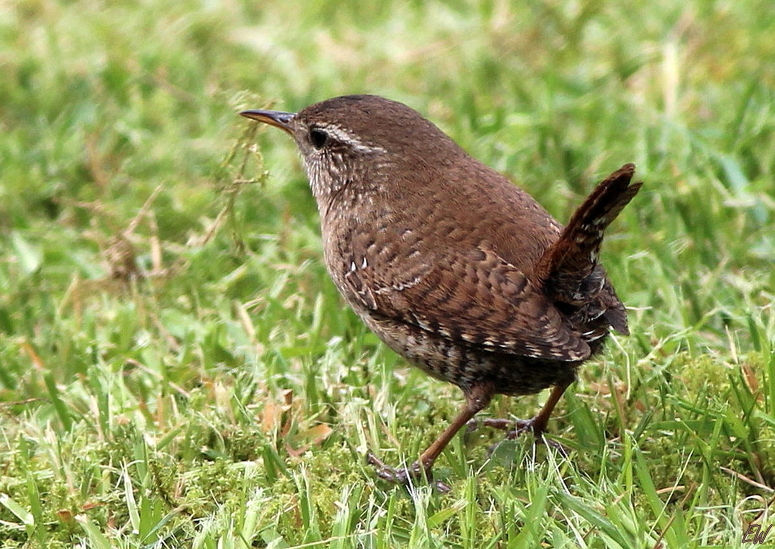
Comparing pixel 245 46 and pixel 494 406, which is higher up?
pixel 245 46

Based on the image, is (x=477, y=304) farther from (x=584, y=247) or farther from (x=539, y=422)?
(x=539, y=422)

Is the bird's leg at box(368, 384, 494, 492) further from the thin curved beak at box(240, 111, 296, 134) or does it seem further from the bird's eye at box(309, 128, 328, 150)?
the thin curved beak at box(240, 111, 296, 134)

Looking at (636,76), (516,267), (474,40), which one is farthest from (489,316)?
(474,40)

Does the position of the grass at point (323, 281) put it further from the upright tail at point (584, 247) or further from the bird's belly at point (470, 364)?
the upright tail at point (584, 247)

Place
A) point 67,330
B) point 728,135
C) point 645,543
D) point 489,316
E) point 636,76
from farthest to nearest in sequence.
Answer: point 636,76 < point 728,135 < point 67,330 < point 489,316 < point 645,543

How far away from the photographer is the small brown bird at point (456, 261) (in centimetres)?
342

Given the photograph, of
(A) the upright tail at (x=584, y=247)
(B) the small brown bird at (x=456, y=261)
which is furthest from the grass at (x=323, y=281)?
(A) the upright tail at (x=584, y=247)

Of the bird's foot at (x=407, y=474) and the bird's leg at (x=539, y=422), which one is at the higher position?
the bird's leg at (x=539, y=422)

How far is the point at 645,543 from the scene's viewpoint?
10.1 ft

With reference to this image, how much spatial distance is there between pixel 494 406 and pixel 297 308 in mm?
1045

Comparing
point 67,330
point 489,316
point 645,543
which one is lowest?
point 67,330

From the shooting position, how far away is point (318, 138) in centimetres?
438

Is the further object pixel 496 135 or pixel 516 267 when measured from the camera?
pixel 496 135

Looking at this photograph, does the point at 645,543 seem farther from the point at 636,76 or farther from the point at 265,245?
the point at 636,76
